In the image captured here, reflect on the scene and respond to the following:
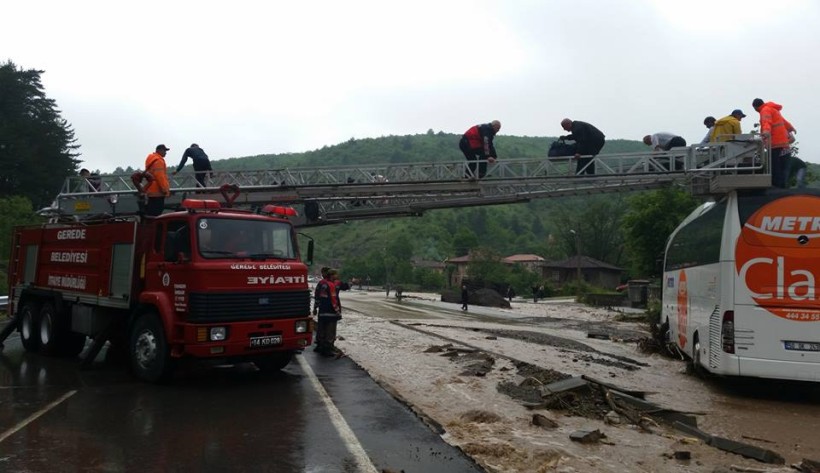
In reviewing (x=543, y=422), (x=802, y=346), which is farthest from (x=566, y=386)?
(x=802, y=346)

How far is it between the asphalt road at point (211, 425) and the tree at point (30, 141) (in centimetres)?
4870

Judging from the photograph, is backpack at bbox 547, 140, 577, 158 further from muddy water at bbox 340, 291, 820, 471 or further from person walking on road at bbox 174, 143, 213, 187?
person walking on road at bbox 174, 143, 213, 187

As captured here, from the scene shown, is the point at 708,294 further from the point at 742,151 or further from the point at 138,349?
the point at 138,349

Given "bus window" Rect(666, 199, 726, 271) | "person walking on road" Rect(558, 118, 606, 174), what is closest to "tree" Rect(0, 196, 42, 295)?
"person walking on road" Rect(558, 118, 606, 174)

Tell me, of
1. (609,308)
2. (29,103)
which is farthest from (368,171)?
(29,103)

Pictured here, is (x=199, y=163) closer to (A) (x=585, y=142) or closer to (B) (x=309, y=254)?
(B) (x=309, y=254)

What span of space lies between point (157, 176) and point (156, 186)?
0.67 feet

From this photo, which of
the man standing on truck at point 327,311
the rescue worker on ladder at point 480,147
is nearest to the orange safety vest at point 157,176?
the man standing on truck at point 327,311

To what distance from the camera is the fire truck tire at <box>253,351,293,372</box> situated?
10.7 m

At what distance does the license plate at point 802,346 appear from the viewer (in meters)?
8.93

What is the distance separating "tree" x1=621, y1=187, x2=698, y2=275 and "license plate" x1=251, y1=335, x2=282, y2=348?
34.2m

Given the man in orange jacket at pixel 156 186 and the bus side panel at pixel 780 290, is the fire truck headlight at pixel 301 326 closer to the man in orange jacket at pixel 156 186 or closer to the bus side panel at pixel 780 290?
the man in orange jacket at pixel 156 186

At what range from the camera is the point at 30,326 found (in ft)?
42.0

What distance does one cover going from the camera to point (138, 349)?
31.6ft
